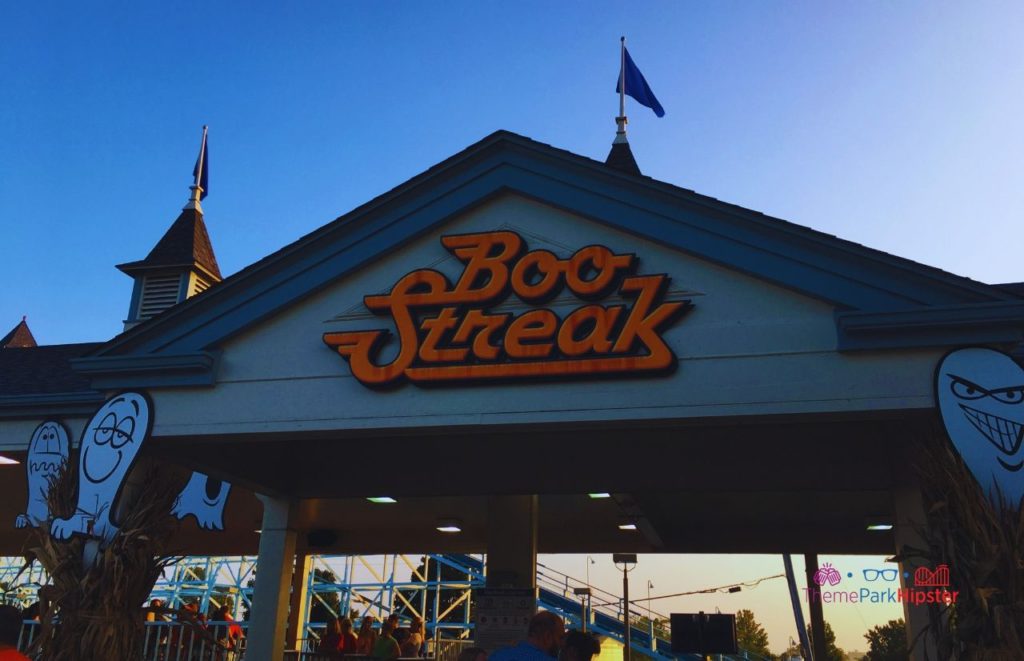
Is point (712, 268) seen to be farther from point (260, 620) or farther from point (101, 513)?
point (260, 620)

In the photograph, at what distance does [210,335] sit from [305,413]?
151 centimetres

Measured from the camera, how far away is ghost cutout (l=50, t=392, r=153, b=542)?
8.45 metres

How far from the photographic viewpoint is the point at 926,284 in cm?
729

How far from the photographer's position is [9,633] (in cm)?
396

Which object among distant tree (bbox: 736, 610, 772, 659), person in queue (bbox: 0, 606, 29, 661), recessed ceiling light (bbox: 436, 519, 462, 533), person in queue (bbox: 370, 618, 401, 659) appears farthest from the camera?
distant tree (bbox: 736, 610, 772, 659)

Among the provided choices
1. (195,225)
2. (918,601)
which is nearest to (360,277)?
(918,601)

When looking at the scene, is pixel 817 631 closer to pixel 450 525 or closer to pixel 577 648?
pixel 450 525

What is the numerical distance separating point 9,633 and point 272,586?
784 cm

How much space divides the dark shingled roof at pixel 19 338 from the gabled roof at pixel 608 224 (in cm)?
1777

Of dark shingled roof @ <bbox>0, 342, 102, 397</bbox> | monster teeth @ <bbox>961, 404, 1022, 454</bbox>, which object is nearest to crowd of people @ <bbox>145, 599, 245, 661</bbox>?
dark shingled roof @ <bbox>0, 342, 102, 397</bbox>

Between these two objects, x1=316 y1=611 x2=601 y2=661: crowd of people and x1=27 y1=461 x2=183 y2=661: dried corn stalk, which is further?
x1=27 y1=461 x2=183 y2=661: dried corn stalk

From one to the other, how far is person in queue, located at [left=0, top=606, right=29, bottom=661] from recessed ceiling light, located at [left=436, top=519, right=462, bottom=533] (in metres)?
11.4

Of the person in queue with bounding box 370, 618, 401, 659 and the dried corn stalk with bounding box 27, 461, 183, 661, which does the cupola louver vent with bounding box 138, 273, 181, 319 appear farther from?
the dried corn stalk with bounding box 27, 461, 183, 661

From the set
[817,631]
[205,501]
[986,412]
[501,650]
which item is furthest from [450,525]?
[986,412]
